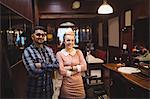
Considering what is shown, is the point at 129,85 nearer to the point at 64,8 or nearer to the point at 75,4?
the point at 75,4

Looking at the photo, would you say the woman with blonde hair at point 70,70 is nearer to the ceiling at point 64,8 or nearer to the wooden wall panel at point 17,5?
the wooden wall panel at point 17,5

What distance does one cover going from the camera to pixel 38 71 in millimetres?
2338

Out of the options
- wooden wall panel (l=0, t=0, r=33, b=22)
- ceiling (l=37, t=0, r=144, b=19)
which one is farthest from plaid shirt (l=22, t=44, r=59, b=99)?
ceiling (l=37, t=0, r=144, b=19)

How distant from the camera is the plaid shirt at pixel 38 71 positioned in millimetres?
2346

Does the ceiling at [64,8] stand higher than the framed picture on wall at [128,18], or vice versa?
the ceiling at [64,8]

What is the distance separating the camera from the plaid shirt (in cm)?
235

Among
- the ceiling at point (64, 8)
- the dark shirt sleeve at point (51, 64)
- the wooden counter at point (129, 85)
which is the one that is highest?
the ceiling at point (64, 8)

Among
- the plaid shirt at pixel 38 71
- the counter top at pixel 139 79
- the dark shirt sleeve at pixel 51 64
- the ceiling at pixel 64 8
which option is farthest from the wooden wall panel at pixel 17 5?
the ceiling at pixel 64 8

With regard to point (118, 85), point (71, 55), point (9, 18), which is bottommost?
Result: point (118, 85)

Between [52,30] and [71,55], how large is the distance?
530 cm

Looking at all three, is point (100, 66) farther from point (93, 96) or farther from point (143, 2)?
point (143, 2)

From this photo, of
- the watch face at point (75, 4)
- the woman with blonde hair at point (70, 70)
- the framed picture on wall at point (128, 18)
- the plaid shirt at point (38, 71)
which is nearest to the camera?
the plaid shirt at point (38, 71)

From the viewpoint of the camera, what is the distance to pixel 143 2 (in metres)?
4.39

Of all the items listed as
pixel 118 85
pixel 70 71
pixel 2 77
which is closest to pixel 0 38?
pixel 2 77
